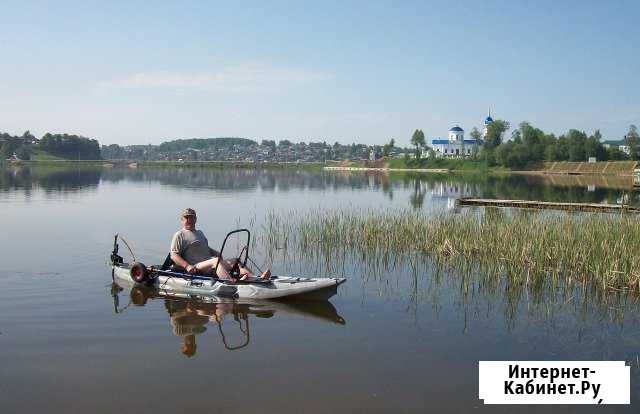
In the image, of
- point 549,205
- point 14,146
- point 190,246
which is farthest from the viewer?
point 14,146

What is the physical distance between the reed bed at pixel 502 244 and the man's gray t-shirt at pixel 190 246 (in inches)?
229

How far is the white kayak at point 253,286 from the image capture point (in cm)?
1180

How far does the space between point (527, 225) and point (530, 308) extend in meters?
6.86

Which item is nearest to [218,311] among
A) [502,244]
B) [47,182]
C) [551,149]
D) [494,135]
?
[502,244]

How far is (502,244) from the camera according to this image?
1603 centimetres

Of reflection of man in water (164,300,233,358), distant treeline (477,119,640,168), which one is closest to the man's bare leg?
reflection of man in water (164,300,233,358)

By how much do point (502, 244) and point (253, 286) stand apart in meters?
7.64

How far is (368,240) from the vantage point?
19.1m

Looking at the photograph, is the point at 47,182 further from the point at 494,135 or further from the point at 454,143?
the point at 454,143

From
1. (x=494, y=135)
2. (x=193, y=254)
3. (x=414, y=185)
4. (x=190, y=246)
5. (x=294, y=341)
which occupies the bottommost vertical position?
(x=294, y=341)

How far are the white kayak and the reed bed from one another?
192 inches

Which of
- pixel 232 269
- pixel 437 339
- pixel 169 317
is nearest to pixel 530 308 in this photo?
pixel 437 339

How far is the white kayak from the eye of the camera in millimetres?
11797

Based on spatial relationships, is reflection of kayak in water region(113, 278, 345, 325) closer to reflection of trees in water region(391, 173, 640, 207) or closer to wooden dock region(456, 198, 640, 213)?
wooden dock region(456, 198, 640, 213)
